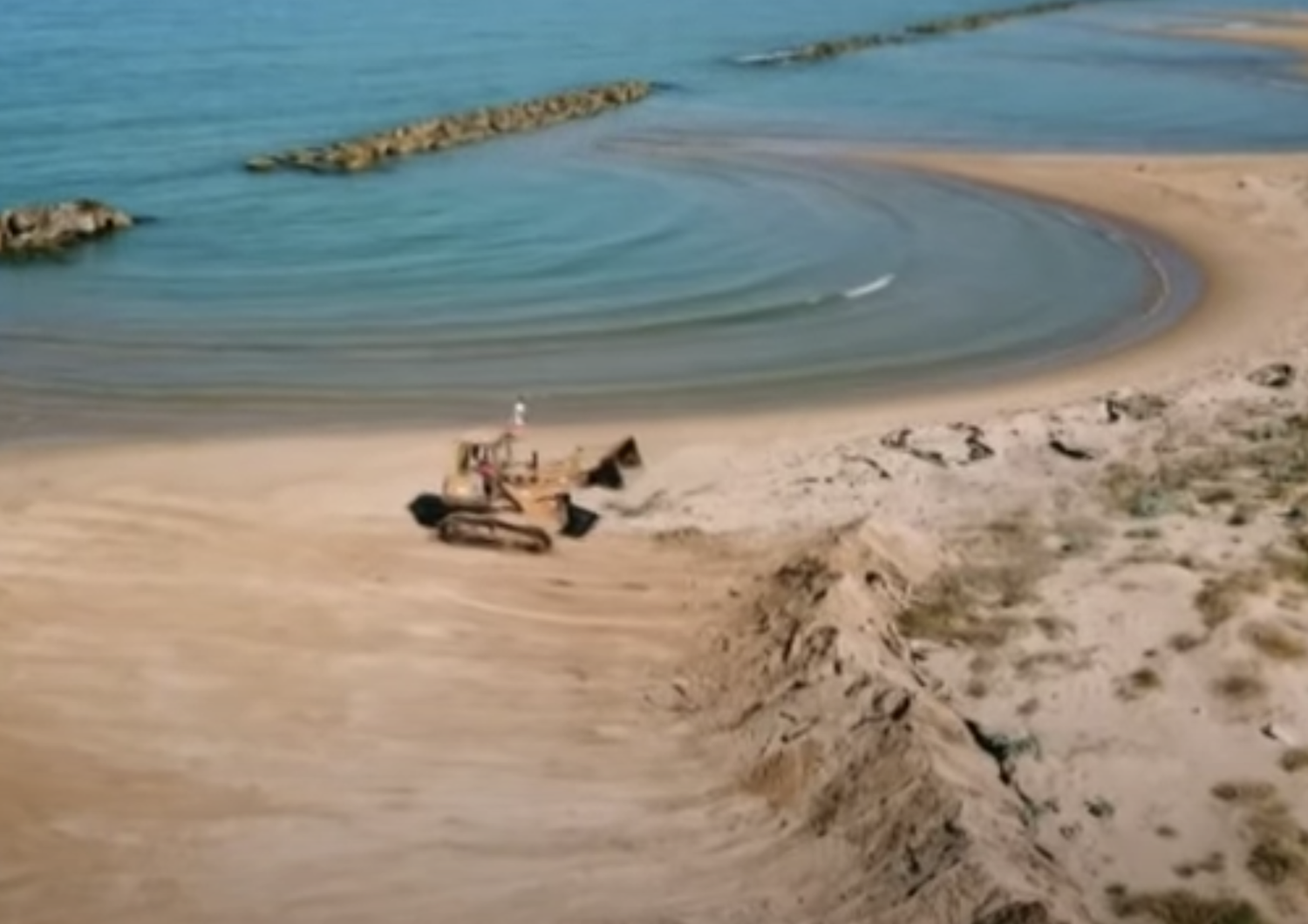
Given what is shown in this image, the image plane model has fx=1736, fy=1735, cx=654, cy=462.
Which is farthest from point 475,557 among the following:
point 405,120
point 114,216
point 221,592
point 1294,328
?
point 405,120

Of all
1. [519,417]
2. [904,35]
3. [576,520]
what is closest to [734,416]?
[519,417]

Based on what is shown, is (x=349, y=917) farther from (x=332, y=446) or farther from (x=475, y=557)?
(x=332, y=446)

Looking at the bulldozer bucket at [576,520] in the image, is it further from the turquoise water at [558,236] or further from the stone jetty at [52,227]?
the stone jetty at [52,227]

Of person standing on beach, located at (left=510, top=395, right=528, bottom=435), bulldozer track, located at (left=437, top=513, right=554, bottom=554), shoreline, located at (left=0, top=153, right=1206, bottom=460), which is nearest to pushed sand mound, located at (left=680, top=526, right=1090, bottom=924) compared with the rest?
bulldozer track, located at (left=437, top=513, right=554, bottom=554)

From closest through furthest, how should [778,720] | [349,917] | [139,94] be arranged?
[349,917]
[778,720]
[139,94]

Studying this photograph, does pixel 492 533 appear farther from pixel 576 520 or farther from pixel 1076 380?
pixel 1076 380

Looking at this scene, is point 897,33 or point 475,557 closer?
point 475,557

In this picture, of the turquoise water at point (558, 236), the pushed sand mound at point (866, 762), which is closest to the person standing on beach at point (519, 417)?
the turquoise water at point (558, 236)
